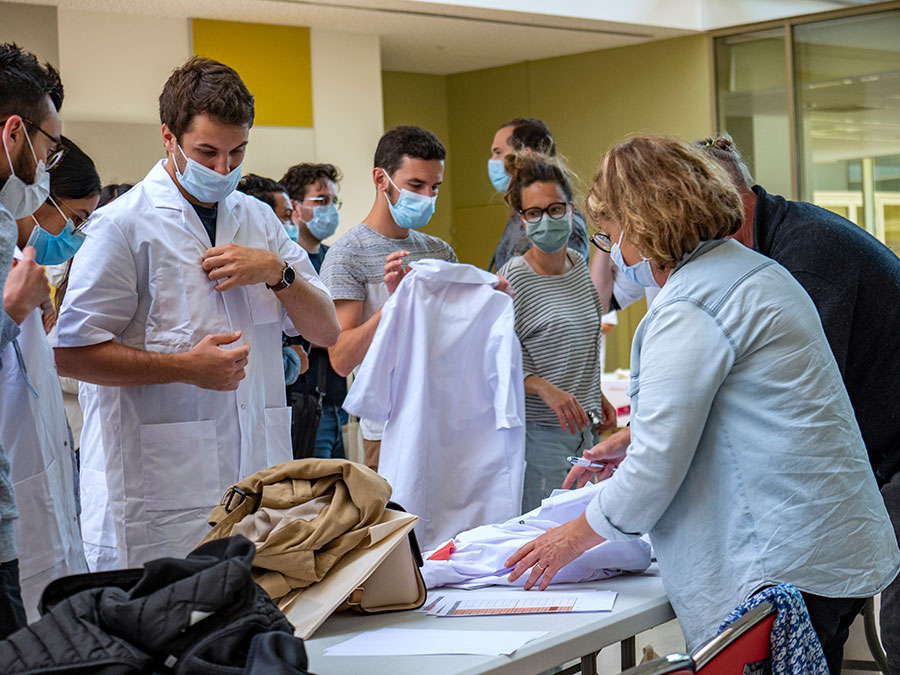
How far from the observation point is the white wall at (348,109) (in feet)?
27.1

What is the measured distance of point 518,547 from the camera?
85.7 inches

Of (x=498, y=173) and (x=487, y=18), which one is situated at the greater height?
(x=487, y=18)

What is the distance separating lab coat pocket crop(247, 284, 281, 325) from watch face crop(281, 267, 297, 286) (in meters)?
0.10

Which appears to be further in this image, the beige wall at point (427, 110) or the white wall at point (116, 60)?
the beige wall at point (427, 110)

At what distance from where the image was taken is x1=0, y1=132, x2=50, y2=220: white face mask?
76.8 inches

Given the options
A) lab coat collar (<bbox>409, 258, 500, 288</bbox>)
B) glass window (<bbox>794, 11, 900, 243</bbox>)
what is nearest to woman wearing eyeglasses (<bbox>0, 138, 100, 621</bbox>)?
lab coat collar (<bbox>409, 258, 500, 288</bbox>)

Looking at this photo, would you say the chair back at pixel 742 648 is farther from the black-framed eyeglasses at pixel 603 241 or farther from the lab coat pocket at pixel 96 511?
the lab coat pocket at pixel 96 511

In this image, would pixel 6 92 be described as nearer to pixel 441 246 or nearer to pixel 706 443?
pixel 706 443

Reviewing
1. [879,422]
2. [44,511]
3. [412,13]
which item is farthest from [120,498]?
[412,13]

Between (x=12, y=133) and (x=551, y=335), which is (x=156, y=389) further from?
(x=551, y=335)

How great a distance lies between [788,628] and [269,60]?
6.99 meters

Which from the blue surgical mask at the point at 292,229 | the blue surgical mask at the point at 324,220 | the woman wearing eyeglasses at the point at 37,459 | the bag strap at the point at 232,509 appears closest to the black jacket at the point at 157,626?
the bag strap at the point at 232,509

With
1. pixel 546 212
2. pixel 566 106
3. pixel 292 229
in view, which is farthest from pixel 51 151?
pixel 566 106

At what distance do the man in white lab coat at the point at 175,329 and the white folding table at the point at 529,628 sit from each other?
2.26 ft
